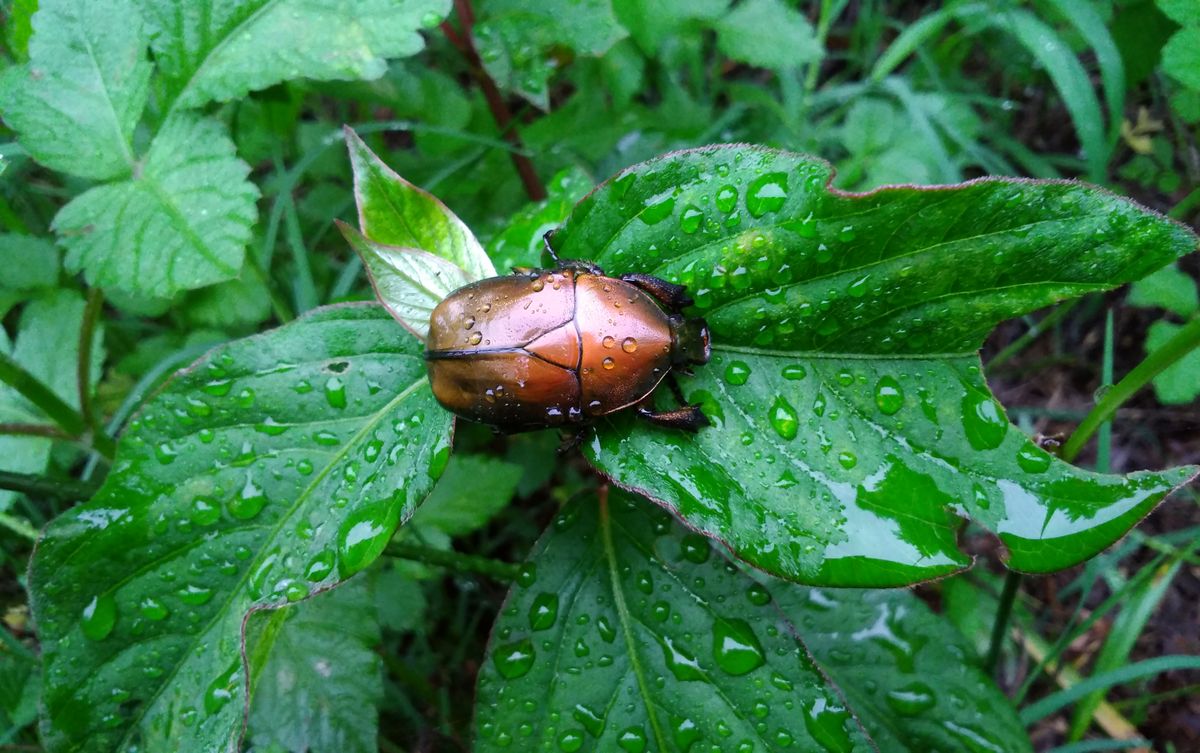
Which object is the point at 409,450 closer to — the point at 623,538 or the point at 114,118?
the point at 623,538

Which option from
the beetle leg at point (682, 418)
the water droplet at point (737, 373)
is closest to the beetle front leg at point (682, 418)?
the beetle leg at point (682, 418)

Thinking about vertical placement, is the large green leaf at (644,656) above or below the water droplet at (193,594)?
below

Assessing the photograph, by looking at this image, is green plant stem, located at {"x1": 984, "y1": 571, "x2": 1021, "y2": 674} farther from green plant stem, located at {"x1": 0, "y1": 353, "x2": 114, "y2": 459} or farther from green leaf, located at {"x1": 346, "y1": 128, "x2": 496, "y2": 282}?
green plant stem, located at {"x1": 0, "y1": 353, "x2": 114, "y2": 459}

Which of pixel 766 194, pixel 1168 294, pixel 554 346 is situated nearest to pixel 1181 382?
pixel 1168 294

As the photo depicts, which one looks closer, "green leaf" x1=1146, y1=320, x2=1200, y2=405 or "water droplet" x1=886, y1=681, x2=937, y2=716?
"water droplet" x1=886, y1=681, x2=937, y2=716

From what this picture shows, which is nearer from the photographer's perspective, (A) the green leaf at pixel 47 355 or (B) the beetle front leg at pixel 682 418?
(B) the beetle front leg at pixel 682 418

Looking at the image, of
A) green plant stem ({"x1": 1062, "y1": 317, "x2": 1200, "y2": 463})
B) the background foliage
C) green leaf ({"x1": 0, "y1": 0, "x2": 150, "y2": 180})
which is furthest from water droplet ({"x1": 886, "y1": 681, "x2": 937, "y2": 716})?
green leaf ({"x1": 0, "y1": 0, "x2": 150, "y2": 180})

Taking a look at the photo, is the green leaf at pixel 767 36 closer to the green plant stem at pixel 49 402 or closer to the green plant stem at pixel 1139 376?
the green plant stem at pixel 1139 376
